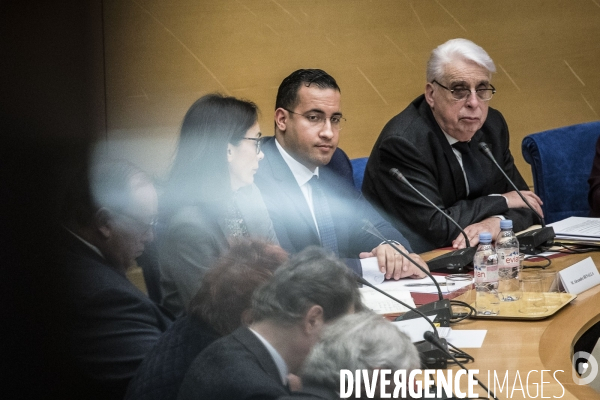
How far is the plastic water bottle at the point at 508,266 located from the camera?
6.81 ft

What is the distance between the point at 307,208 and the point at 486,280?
1.93 feet

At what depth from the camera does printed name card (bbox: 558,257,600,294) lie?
211 centimetres

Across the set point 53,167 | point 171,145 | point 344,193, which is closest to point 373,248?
point 344,193

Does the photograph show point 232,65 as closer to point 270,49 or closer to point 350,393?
point 270,49

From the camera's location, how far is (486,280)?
6.82 ft

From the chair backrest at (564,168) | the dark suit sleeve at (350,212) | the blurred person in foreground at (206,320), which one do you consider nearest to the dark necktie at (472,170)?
the chair backrest at (564,168)

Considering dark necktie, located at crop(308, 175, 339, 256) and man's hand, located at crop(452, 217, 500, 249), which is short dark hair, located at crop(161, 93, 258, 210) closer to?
dark necktie, located at crop(308, 175, 339, 256)

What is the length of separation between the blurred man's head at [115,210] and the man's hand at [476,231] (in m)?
1.72

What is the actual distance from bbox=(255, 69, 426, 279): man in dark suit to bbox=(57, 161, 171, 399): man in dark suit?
0.30m

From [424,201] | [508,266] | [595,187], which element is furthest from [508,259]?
[595,187]

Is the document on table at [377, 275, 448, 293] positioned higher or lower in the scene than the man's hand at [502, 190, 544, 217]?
lower

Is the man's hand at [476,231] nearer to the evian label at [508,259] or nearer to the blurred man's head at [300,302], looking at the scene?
the evian label at [508,259]

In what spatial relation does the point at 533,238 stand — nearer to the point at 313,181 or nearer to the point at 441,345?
the point at 313,181

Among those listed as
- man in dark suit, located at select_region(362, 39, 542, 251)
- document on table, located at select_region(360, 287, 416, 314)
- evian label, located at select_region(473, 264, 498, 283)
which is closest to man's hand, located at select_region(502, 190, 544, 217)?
man in dark suit, located at select_region(362, 39, 542, 251)
